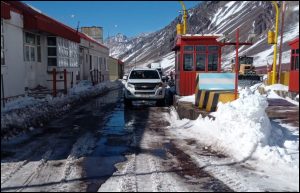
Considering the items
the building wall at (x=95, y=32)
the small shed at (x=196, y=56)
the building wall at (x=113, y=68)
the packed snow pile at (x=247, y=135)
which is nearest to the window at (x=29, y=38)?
the small shed at (x=196, y=56)

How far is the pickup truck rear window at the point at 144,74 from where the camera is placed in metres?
19.1

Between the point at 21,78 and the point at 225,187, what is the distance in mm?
14423

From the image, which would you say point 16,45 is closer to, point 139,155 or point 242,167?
point 139,155

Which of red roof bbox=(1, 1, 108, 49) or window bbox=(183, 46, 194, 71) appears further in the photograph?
window bbox=(183, 46, 194, 71)

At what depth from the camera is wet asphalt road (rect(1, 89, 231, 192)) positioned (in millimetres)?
6082

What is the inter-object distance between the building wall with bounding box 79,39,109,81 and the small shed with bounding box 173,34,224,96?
1575cm

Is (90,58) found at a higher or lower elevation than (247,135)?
higher

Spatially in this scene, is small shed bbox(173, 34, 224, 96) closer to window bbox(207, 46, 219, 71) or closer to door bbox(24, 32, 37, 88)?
window bbox(207, 46, 219, 71)

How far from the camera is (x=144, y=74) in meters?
19.3

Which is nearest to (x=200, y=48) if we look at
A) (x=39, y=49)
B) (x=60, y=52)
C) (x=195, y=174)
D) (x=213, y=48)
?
(x=213, y=48)

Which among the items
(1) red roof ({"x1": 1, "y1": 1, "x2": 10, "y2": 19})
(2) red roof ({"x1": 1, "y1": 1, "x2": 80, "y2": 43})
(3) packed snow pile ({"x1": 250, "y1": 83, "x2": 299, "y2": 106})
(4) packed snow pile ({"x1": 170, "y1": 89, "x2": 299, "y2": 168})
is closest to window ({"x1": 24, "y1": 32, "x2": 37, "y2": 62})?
(2) red roof ({"x1": 1, "y1": 1, "x2": 80, "y2": 43})

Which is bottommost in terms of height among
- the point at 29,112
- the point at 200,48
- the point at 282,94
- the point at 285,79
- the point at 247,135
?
the point at 29,112

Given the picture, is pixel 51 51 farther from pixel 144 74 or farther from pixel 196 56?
pixel 196 56

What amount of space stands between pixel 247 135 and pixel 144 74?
11.6 meters
